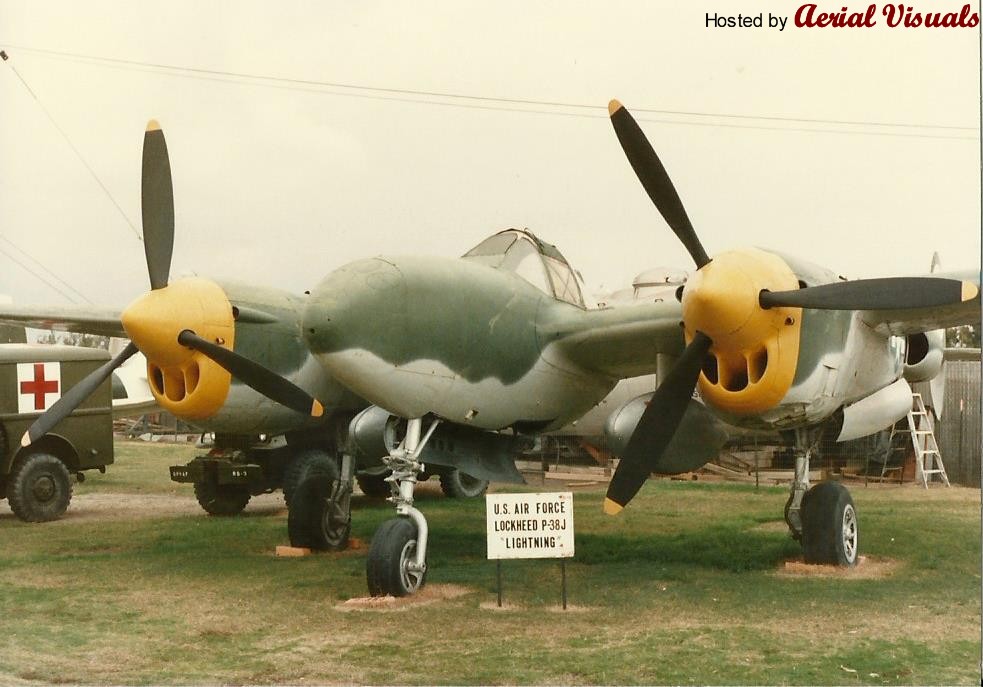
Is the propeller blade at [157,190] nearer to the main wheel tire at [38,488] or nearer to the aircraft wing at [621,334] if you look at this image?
the aircraft wing at [621,334]

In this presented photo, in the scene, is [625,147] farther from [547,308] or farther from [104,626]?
[104,626]

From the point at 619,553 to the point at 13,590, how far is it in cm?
621

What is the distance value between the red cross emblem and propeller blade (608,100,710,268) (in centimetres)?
1011

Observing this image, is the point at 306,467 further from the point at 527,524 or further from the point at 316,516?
the point at 527,524

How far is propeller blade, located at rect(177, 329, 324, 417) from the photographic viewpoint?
891 cm

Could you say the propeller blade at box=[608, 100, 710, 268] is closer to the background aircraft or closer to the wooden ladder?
the background aircraft

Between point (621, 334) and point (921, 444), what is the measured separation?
14.1m

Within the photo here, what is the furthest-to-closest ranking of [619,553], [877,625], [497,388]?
1. [619,553]
2. [497,388]
3. [877,625]

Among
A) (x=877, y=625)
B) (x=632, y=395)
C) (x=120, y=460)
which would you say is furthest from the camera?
(x=120, y=460)

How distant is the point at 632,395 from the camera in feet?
44.4

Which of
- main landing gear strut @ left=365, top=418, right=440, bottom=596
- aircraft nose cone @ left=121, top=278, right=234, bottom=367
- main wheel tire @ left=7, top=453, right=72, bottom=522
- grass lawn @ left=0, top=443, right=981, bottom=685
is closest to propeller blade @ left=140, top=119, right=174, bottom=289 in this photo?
aircraft nose cone @ left=121, top=278, right=234, bottom=367

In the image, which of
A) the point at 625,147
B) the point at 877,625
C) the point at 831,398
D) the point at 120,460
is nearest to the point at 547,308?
the point at 625,147

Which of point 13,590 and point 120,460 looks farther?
point 120,460

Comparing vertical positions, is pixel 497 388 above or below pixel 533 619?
above
